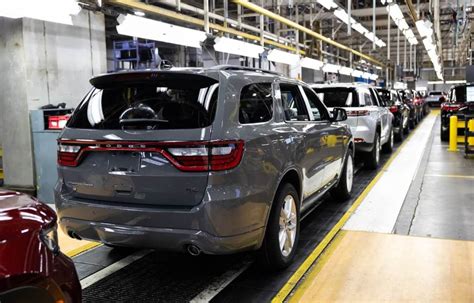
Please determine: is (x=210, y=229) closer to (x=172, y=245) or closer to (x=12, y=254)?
(x=172, y=245)

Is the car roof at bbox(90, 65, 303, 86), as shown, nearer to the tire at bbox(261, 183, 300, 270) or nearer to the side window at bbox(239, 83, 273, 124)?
the side window at bbox(239, 83, 273, 124)

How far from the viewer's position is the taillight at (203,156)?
3066 mm

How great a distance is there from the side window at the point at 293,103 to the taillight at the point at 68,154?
5.90 ft

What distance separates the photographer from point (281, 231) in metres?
3.97

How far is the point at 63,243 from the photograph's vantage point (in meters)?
4.97

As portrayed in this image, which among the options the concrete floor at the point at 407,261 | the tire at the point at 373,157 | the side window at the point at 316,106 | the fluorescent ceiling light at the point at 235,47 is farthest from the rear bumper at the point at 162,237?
the fluorescent ceiling light at the point at 235,47

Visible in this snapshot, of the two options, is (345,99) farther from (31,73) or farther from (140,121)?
(140,121)

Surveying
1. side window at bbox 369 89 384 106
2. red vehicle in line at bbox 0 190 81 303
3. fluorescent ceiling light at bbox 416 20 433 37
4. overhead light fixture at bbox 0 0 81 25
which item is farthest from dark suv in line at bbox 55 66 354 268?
fluorescent ceiling light at bbox 416 20 433 37

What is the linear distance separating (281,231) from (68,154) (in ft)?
6.09

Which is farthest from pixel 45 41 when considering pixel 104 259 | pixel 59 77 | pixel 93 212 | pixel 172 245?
pixel 172 245

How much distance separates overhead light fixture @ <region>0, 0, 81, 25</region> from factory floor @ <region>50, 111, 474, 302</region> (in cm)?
276

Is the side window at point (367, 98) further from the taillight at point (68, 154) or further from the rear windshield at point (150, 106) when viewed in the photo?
the taillight at point (68, 154)

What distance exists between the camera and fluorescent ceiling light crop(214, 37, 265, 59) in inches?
363

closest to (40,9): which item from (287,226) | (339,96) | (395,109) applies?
(287,226)
